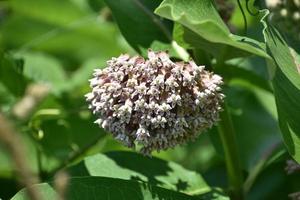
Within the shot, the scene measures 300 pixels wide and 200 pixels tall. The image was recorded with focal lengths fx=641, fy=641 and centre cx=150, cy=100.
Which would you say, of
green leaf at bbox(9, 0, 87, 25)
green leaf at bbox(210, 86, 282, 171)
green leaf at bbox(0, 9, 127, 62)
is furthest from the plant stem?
green leaf at bbox(9, 0, 87, 25)

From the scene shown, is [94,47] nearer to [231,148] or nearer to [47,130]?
[47,130]

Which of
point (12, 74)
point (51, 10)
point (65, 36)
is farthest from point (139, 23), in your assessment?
point (51, 10)

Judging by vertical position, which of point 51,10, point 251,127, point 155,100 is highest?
point 51,10

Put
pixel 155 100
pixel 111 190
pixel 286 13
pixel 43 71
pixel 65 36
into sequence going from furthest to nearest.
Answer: pixel 65 36 → pixel 43 71 → pixel 286 13 → pixel 111 190 → pixel 155 100

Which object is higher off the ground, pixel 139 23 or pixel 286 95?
pixel 139 23

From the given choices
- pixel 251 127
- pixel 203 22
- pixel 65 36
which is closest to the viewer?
pixel 203 22

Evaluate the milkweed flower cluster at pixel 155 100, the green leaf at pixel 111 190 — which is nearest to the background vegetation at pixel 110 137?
the green leaf at pixel 111 190

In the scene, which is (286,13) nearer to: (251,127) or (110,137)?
(251,127)
